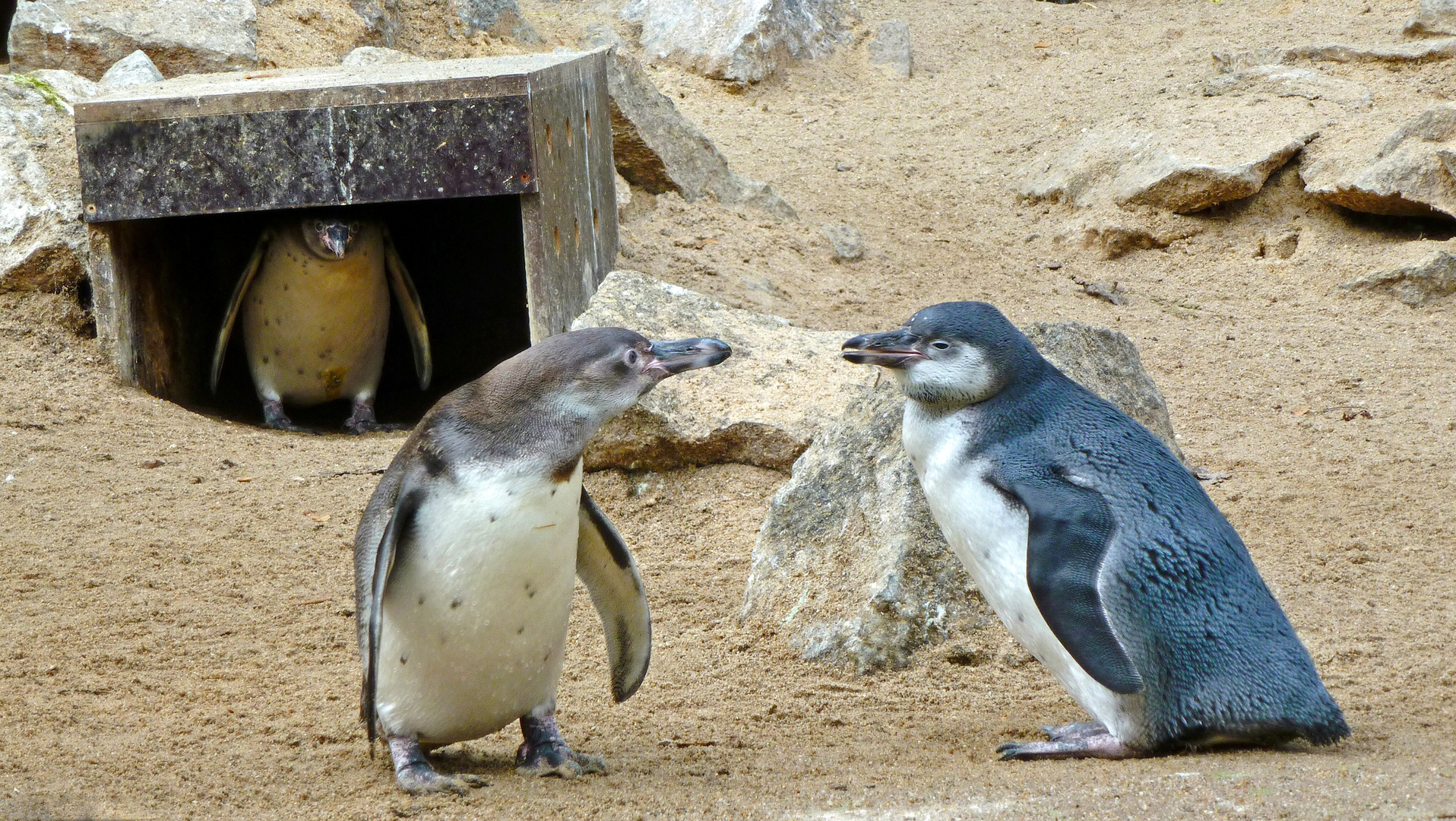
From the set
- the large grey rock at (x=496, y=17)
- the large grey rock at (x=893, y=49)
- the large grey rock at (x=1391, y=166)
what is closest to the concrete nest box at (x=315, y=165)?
the large grey rock at (x=496, y=17)

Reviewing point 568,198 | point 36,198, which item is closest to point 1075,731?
point 568,198

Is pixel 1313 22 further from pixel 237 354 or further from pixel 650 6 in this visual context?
pixel 237 354

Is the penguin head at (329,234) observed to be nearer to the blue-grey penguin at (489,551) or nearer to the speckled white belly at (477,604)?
the blue-grey penguin at (489,551)

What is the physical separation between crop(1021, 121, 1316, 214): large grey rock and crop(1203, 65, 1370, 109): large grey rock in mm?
453

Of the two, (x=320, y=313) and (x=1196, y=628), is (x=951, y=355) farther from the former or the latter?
(x=320, y=313)

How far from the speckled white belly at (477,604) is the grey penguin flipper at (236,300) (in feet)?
12.3

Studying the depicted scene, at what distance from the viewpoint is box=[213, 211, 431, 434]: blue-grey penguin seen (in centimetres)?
620

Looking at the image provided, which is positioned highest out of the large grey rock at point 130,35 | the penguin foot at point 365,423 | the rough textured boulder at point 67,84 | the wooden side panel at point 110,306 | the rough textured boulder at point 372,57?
the large grey rock at point 130,35

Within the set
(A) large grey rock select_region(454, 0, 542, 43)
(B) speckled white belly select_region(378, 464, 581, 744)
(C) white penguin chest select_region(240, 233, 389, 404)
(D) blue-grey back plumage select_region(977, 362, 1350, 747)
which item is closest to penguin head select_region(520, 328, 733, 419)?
(B) speckled white belly select_region(378, 464, 581, 744)

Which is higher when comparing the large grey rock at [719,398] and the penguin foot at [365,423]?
the large grey rock at [719,398]

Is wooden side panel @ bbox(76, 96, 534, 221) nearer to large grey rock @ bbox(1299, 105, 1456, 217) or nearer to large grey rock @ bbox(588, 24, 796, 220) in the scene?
large grey rock @ bbox(588, 24, 796, 220)

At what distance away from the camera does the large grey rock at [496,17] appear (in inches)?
364

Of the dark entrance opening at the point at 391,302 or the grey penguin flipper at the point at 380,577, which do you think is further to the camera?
the dark entrance opening at the point at 391,302

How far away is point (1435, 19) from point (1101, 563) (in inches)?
293
